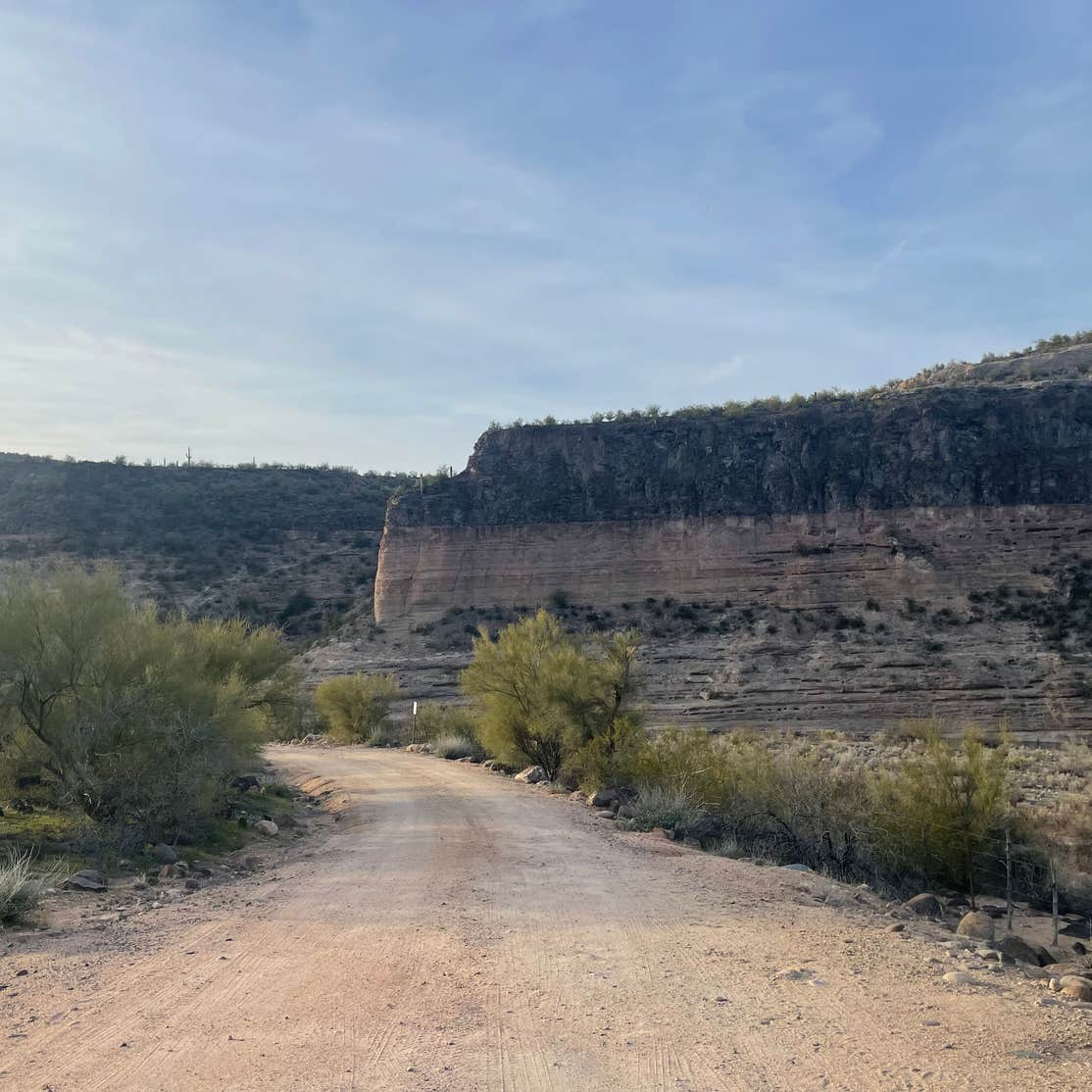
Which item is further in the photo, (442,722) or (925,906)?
(442,722)

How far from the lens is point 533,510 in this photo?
53.8 meters

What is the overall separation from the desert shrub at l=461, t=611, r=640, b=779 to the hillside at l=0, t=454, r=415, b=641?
31868 millimetres

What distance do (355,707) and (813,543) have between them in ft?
79.6

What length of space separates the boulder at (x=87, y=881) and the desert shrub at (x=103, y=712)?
1800 mm

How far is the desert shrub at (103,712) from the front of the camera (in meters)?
13.6

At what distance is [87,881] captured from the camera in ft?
35.1

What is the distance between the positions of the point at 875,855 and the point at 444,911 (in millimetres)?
8946

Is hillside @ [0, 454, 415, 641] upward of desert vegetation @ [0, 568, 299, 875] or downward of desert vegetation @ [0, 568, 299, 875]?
upward

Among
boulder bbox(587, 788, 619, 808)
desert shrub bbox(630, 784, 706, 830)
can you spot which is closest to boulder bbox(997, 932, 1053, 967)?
desert shrub bbox(630, 784, 706, 830)

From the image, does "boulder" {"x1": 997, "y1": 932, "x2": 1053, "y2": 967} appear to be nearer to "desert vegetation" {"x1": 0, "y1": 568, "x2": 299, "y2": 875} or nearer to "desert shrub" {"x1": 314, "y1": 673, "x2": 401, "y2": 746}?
"desert vegetation" {"x1": 0, "y1": 568, "x2": 299, "y2": 875}

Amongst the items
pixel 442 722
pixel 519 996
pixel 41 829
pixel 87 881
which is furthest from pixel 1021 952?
pixel 442 722

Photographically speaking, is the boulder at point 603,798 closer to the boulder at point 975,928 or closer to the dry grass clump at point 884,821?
the dry grass clump at point 884,821

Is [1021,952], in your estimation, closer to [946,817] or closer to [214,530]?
[946,817]

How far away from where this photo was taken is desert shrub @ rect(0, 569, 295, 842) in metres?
13.6
